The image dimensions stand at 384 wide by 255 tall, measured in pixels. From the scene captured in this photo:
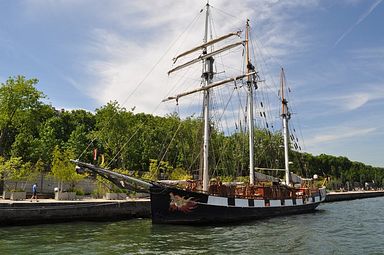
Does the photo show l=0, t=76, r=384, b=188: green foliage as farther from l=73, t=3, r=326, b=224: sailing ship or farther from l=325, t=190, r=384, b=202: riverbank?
l=325, t=190, r=384, b=202: riverbank

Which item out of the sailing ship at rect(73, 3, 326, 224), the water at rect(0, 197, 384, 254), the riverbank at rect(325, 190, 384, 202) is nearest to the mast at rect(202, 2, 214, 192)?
the sailing ship at rect(73, 3, 326, 224)

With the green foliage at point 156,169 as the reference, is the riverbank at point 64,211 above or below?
below

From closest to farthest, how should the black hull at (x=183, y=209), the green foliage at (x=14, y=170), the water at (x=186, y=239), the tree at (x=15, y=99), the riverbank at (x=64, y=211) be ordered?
the water at (x=186, y=239), the riverbank at (x=64, y=211), the black hull at (x=183, y=209), the green foliage at (x=14, y=170), the tree at (x=15, y=99)

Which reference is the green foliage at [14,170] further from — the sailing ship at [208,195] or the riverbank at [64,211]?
the sailing ship at [208,195]

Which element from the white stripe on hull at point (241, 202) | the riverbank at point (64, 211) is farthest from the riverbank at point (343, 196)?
the riverbank at point (64, 211)

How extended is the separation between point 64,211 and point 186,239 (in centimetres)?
1111

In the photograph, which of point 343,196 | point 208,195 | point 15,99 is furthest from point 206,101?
point 343,196

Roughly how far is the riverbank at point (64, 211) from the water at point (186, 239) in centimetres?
132

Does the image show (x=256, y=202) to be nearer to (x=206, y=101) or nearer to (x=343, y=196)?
(x=206, y=101)

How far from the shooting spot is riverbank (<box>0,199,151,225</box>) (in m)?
26.5

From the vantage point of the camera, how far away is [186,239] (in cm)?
2230

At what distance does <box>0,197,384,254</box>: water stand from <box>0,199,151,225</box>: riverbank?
4.32 ft

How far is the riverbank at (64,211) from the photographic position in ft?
87.0

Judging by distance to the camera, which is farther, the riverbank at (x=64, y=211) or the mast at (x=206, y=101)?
the mast at (x=206, y=101)
